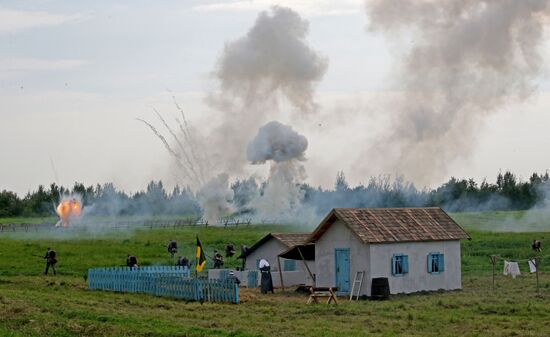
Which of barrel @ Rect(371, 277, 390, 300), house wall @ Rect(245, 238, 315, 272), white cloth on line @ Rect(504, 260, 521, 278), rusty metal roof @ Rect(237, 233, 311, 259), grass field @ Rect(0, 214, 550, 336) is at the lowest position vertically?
grass field @ Rect(0, 214, 550, 336)

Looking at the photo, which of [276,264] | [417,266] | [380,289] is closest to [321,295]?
[380,289]

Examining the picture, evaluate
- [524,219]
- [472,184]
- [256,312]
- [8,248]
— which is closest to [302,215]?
[524,219]

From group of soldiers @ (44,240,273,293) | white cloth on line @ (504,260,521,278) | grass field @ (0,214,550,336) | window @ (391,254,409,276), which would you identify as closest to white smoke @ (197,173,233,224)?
group of soldiers @ (44,240,273,293)

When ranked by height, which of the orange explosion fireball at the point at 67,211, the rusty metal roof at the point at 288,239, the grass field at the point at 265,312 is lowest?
the grass field at the point at 265,312

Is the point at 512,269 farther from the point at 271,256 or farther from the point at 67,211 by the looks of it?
the point at 67,211

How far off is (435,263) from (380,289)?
4.66 meters

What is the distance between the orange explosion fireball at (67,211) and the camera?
336ft

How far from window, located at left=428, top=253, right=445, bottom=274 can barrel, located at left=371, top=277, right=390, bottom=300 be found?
12.6 feet

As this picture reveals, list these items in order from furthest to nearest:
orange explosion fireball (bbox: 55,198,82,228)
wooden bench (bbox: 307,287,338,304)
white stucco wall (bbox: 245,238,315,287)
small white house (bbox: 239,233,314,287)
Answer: orange explosion fireball (bbox: 55,198,82,228) < small white house (bbox: 239,233,314,287) < white stucco wall (bbox: 245,238,315,287) < wooden bench (bbox: 307,287,338,304)

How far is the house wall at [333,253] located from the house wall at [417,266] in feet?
2.06

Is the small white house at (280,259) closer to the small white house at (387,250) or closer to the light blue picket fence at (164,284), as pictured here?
the small white house at (387,250)

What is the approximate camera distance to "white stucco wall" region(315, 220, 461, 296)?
126 feet

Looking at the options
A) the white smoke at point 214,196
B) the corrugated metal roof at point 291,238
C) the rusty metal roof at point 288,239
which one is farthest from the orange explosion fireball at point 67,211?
the corrugated metal roof at point 291,238

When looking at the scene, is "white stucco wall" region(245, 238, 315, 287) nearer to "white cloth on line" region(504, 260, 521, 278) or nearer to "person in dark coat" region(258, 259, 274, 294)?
"person in dark coat" region(258, 259, 274, 294)
